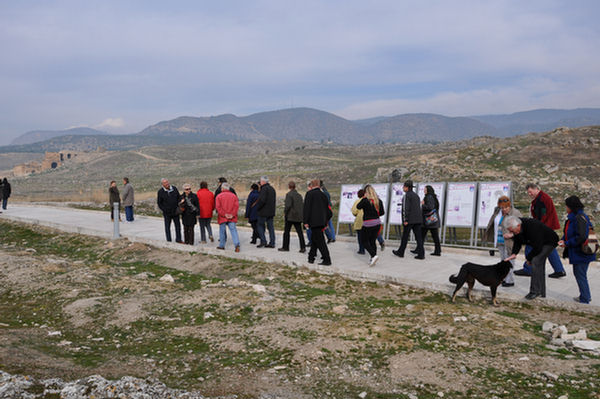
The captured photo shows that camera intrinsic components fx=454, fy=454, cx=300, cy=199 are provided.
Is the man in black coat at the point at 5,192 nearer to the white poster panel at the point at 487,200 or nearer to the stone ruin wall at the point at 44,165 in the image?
the white poster panel at the point at 487,200

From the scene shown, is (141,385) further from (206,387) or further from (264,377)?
(264,377)

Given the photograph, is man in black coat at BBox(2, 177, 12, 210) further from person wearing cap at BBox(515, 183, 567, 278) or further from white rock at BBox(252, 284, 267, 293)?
person wearing cap at BBox(515, 183, 567, 278)

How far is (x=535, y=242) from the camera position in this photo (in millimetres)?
7453

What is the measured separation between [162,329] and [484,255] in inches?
337

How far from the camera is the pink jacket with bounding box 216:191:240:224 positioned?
471 inches

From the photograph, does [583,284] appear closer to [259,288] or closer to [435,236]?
[435,236]

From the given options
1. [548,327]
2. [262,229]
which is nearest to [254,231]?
[262,229]

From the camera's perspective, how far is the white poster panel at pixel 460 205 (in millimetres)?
12633

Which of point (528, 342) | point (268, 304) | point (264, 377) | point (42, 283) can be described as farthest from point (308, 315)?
point (42, 283)

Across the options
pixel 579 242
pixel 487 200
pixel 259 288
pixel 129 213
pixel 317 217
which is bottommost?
pixel 259 288

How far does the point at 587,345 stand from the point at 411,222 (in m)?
5.77

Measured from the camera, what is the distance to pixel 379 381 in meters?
4.75

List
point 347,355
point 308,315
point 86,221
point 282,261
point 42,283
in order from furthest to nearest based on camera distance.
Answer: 1. point 86,221
2. point 282,261
3. point 42,283
4. point 308,315
5. point 347,355

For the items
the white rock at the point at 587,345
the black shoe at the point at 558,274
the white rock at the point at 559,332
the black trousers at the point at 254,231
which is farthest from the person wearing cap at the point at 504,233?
the black trousers at the point at 254,231
